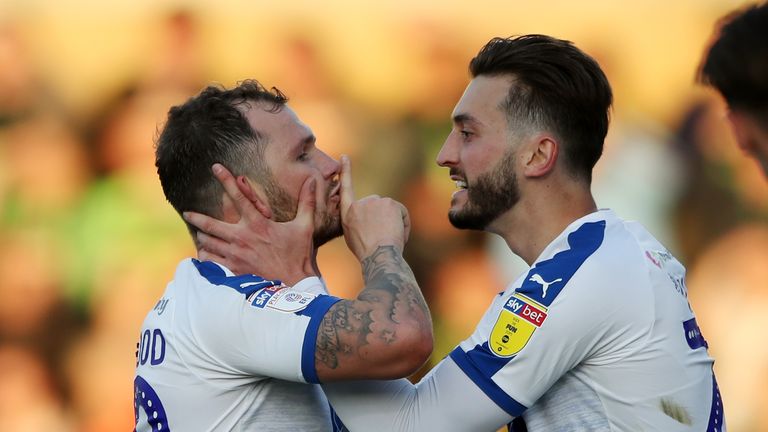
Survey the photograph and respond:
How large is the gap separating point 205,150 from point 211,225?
289mm

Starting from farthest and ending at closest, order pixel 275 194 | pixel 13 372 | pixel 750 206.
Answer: pixel 750 206, pixel 13 372, pixel 275 194

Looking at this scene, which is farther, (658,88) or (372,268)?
(658,88)

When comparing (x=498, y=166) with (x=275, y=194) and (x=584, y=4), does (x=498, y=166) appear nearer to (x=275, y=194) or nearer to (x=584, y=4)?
(x=275, y=194)

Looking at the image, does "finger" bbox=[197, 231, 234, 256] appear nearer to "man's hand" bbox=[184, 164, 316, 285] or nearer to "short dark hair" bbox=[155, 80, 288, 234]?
Answer: "man's hand" bbox=[184, 164, 316, 285]

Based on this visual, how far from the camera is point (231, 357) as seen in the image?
10.1 feet

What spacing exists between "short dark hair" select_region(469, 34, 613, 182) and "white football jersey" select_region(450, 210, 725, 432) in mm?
465

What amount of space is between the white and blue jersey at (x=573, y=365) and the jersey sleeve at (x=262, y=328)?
31 centimetres

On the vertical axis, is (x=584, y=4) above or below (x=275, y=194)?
above

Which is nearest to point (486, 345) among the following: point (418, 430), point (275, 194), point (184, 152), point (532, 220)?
point (418, 430)

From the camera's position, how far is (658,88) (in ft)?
21.8

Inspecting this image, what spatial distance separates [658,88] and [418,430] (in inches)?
164

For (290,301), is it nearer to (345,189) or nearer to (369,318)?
(369,318)

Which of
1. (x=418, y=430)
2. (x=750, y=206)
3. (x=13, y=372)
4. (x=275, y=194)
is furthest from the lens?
(x=750, y=206)

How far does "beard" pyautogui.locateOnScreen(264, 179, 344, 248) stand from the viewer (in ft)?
11.6
